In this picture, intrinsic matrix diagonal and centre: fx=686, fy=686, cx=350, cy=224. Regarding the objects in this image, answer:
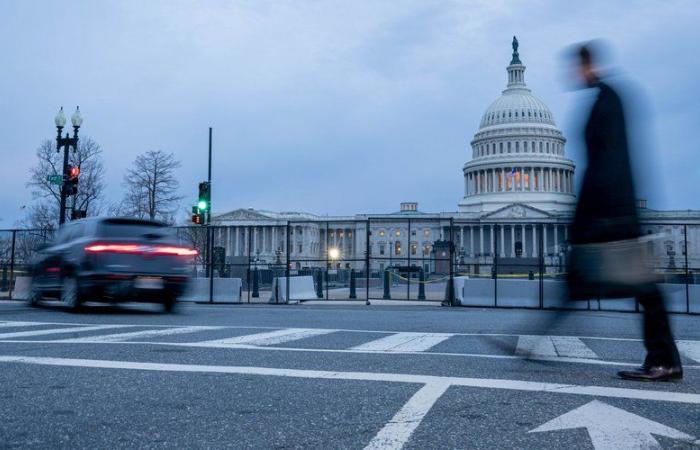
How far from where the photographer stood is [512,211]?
4520 inches

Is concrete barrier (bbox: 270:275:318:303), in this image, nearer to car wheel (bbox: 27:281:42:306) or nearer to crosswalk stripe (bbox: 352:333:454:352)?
car wheel (bbox: 27:281:42:306)

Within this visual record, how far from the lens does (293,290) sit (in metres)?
23.2

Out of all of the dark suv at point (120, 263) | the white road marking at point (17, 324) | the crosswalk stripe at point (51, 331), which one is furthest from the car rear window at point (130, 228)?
the crosswalk stripe at point (51, 331)

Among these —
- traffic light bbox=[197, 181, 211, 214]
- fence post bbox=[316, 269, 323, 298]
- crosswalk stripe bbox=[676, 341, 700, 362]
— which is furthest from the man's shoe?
traffic light bbox=[197, 181, 211, 214]

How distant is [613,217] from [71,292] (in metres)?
11.5

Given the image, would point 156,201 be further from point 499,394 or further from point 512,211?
point 512,211

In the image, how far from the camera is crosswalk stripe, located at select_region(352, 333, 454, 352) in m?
7.17

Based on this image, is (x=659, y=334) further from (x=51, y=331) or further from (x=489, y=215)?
(x=489, y=215)

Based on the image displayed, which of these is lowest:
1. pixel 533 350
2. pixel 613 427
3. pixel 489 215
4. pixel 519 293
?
pixel 613 427

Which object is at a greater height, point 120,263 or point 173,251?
point 173,251

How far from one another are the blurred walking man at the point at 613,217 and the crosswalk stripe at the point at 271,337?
12.9 feet

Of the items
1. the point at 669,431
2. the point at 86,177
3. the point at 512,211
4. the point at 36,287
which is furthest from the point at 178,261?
the point at 512,211

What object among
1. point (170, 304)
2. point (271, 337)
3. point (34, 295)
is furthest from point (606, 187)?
point (34, 295)

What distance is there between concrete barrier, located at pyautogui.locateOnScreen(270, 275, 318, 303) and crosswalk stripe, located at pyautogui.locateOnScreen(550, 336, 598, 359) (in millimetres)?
14449
